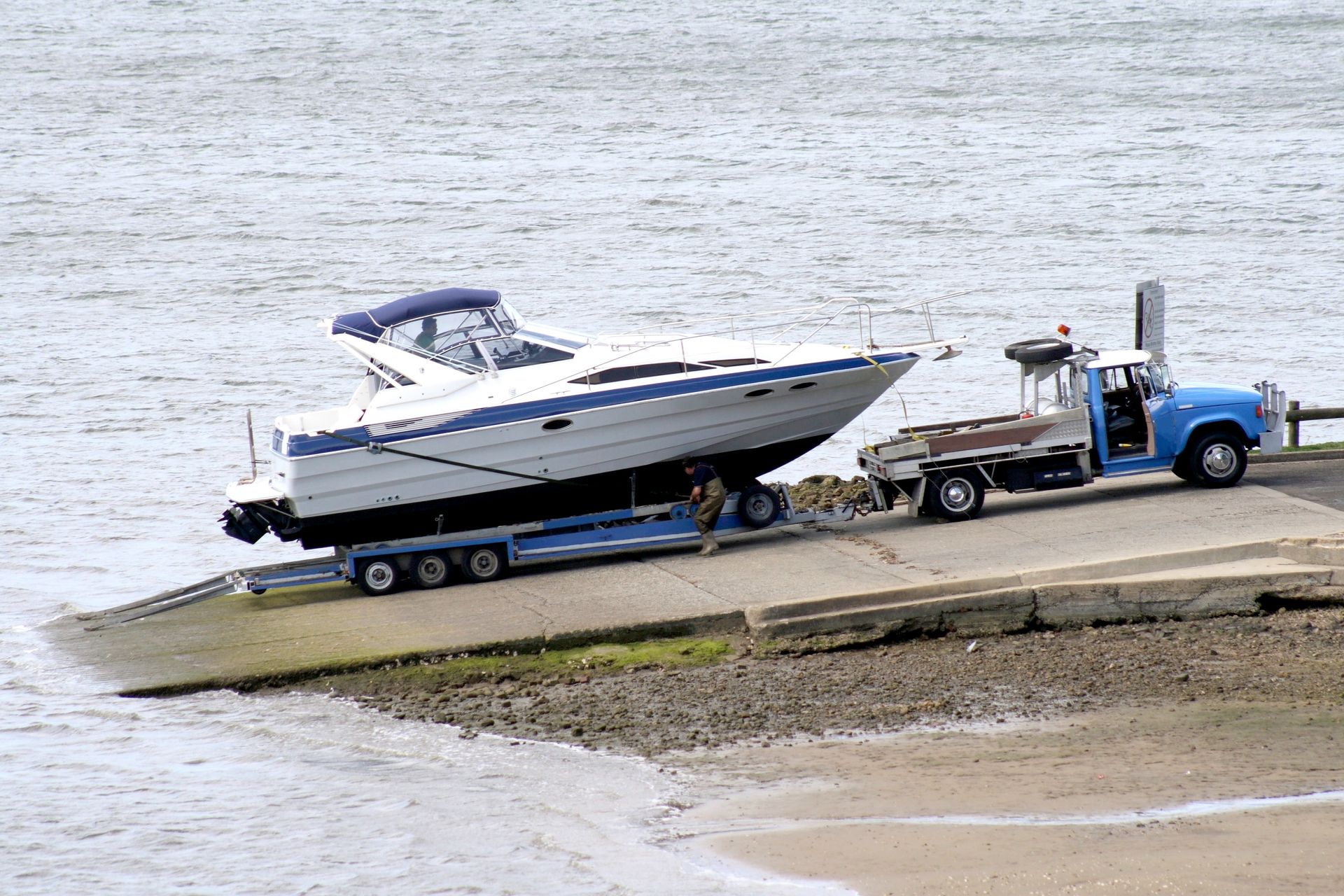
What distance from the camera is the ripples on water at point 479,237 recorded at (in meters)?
9.64

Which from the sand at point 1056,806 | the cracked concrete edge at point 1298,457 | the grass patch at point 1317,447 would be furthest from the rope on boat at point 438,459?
the grass patch at point 1317,447

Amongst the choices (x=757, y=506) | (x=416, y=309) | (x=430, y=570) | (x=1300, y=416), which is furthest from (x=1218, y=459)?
(x=416, y=309)

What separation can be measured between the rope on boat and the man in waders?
1.19 m

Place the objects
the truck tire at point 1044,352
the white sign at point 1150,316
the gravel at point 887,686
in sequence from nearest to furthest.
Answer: the gravel at point 887,686 < the truck tire at point 1044,352 < the white sign at point 1150,316

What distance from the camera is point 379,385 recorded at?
14273 millimetres

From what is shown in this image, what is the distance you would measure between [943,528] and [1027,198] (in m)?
29.5

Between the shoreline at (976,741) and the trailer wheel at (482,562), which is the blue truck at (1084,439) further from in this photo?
the trailer wheel at (482,562)

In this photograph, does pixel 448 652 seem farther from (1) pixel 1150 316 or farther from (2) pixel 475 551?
(1) pixel 1150 316

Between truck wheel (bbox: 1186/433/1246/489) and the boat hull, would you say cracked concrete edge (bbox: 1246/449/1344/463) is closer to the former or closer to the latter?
truck wheel (bbox: 1186/433/1246/489)

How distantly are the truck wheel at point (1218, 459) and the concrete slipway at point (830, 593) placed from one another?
0.57ft

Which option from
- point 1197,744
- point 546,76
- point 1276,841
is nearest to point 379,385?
point 1197,744

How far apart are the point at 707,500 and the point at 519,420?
6.32 ft

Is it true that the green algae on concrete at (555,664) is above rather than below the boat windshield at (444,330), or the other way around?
below

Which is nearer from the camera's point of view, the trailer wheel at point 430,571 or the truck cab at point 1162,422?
the trailer wheel at point 430,571
